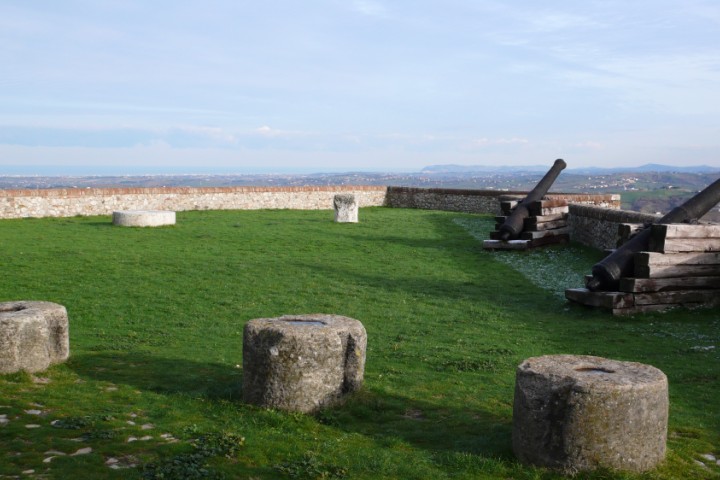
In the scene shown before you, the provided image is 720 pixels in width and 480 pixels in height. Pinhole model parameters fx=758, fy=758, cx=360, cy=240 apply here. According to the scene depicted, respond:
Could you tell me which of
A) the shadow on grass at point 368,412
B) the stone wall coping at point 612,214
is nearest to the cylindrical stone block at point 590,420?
the shadow on grass at point 368,412

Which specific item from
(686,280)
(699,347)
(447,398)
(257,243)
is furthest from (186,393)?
(257,243)

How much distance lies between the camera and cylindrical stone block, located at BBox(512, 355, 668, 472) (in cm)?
528

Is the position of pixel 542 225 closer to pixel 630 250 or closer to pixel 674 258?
pixel 630 250

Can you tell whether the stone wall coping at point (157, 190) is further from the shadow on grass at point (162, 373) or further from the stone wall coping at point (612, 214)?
the shadow on grass at point (162, 373)

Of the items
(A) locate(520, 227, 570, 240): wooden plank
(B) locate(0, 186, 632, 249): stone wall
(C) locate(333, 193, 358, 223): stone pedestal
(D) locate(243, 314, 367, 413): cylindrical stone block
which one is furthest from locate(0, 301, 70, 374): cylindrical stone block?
(C) locate(333, 193, 358, 223): stone pedestal

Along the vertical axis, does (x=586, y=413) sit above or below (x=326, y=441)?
above

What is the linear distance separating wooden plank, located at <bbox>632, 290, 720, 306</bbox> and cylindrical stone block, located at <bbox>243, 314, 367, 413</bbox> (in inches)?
265

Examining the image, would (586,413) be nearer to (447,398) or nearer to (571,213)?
(447,398)

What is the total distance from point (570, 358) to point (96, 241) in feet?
49.4

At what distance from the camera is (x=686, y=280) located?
12062 millimetres

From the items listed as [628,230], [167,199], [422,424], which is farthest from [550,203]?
[422,424]

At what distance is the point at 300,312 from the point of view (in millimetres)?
10969

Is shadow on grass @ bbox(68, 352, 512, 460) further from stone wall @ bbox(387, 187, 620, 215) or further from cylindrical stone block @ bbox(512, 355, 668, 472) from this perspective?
stone wall @ bbox(387, 187, 620, 215)

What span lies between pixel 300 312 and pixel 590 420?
6201 mm
